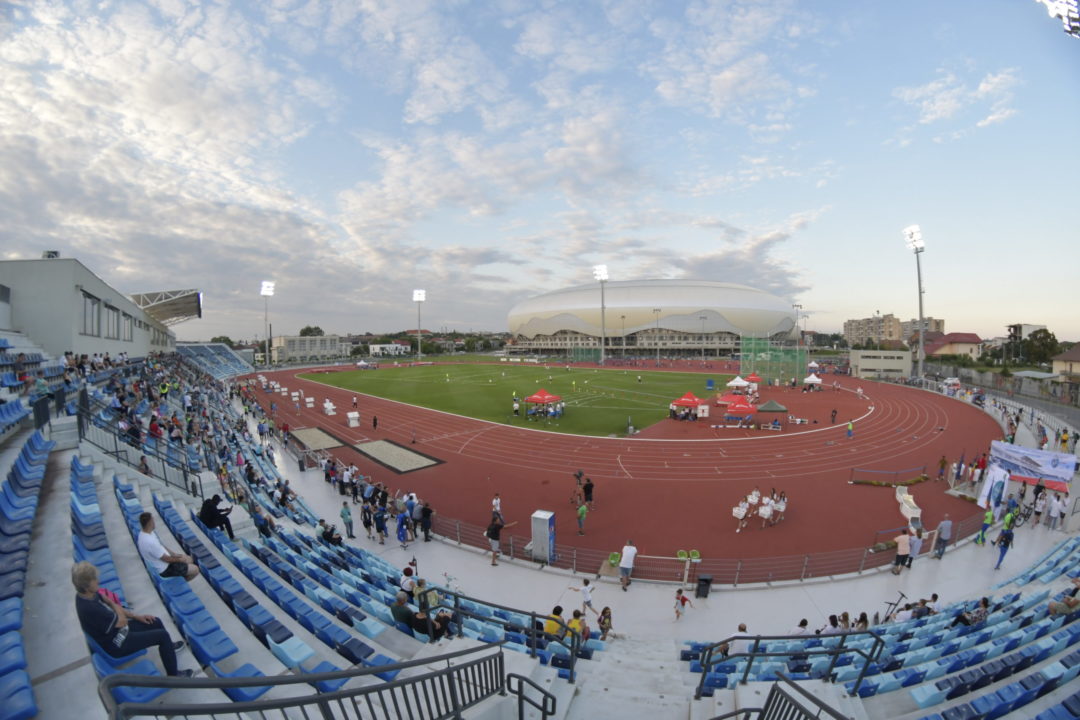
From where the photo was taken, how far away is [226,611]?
21.4ft

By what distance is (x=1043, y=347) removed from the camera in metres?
65.4

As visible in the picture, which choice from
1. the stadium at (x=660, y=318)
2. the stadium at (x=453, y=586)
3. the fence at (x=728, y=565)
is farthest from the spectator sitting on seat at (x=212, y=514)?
the stadium at (x=660, y=318)

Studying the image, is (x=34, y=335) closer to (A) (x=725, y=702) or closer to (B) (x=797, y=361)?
(A) (x=725, y=702)

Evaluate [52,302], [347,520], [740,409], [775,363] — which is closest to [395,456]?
[347,520]

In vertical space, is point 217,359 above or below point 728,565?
above

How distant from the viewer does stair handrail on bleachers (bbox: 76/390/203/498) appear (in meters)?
11.6

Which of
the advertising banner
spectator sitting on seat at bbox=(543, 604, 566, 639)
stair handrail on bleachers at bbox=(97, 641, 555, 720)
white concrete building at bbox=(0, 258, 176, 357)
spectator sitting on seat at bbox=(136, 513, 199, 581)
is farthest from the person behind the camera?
white concrete building at bbox=(0, 258, 176, 357)

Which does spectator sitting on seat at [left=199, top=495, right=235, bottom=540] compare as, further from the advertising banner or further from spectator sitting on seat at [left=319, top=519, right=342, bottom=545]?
the advertising banner

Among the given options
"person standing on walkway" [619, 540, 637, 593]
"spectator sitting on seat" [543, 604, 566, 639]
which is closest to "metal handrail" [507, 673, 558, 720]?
"spectator sitting on seat" [543, 604, 566, 639]

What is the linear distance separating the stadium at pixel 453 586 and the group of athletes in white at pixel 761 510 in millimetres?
505

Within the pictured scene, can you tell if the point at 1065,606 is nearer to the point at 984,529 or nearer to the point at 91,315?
the point at 984,529

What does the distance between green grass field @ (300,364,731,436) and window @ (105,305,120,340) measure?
67.2 ft

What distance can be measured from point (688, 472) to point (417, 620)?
16790mm

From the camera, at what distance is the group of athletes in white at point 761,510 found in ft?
50.4
